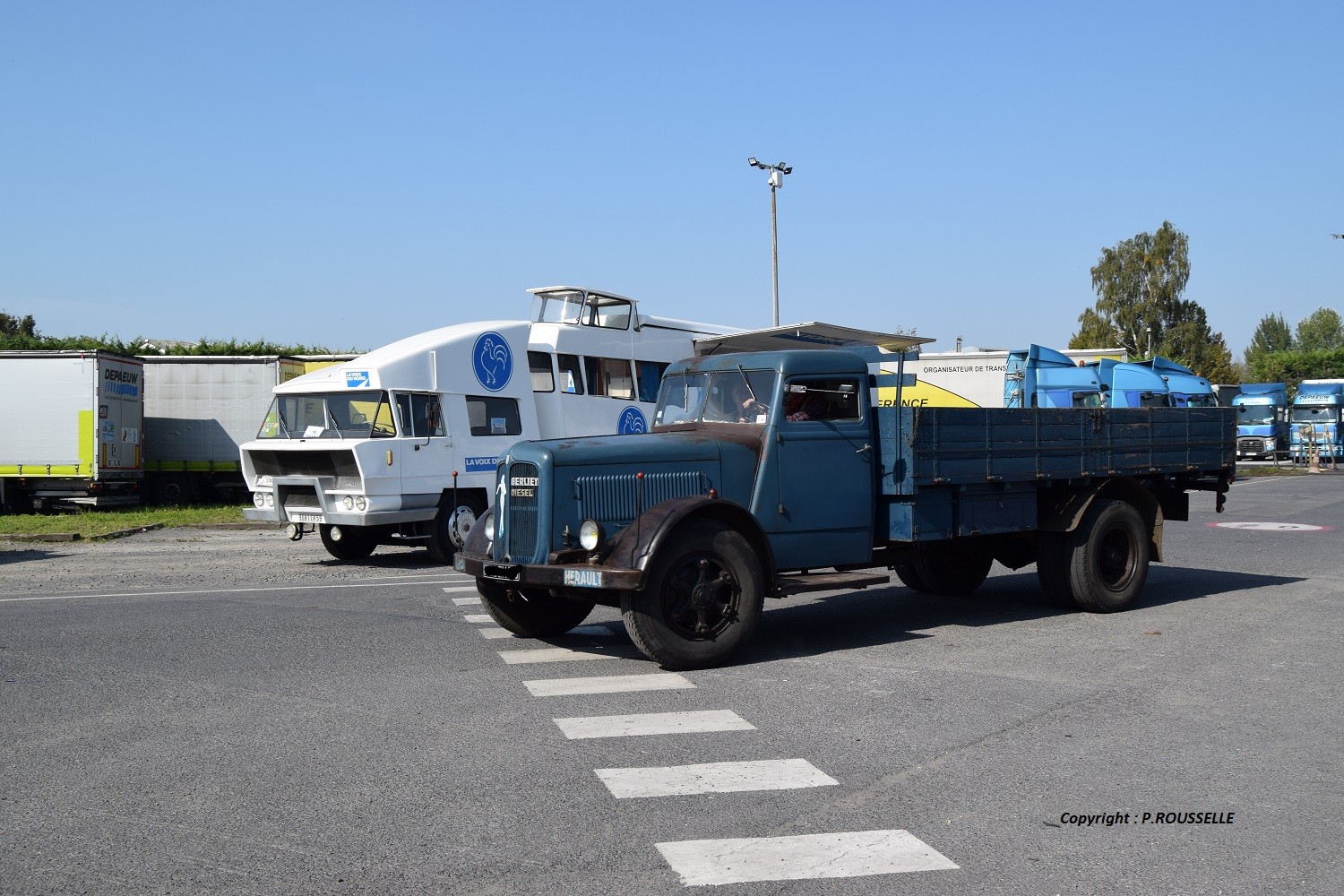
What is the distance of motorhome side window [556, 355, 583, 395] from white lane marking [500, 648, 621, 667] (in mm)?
9224

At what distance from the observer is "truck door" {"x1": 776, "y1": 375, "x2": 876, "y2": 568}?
9227mm

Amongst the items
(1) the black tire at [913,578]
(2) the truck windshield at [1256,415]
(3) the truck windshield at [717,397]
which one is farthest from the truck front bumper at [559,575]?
(2) the truck windshield at [1256,415]

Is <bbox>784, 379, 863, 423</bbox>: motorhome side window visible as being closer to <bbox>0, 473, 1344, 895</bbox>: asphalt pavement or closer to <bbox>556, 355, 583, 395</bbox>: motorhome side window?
<bbox>0, 473, 1344, 895</bbox>: asphalt pavement

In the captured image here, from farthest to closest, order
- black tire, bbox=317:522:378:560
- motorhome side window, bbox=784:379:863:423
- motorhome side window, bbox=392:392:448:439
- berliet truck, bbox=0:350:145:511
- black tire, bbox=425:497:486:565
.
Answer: berliet truck, bbox=0:350:145:511 < black tire, bbox=317:522:378:560 < black tire, bbox=425:497:486:565 < motorhome side window, bbox=392:392:448:439 < motorhome side window, bbox=784:379:863:423

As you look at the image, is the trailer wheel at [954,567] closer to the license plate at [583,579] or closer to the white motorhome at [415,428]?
the license plate at [583,579]

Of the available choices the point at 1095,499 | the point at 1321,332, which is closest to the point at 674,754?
the point at 1095,499

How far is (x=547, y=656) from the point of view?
9.06 meters

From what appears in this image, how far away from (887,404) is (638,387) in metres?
9.91

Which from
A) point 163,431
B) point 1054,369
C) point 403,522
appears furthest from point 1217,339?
point 403,522

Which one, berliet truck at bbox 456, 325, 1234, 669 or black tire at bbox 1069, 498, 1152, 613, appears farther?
black tire at bbox 1069, 498, 1152, 613

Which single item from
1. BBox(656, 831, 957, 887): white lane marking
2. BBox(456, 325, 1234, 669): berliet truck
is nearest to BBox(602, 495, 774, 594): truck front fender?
BBox(456, 325, 1234, 669): berliet truck

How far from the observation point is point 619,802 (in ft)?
18.0

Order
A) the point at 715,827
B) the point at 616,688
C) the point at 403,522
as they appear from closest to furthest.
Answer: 1. the point at 715,827
2. the point at 616,688
3. the point at 403,522

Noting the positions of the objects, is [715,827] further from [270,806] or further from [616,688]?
[616,688]
